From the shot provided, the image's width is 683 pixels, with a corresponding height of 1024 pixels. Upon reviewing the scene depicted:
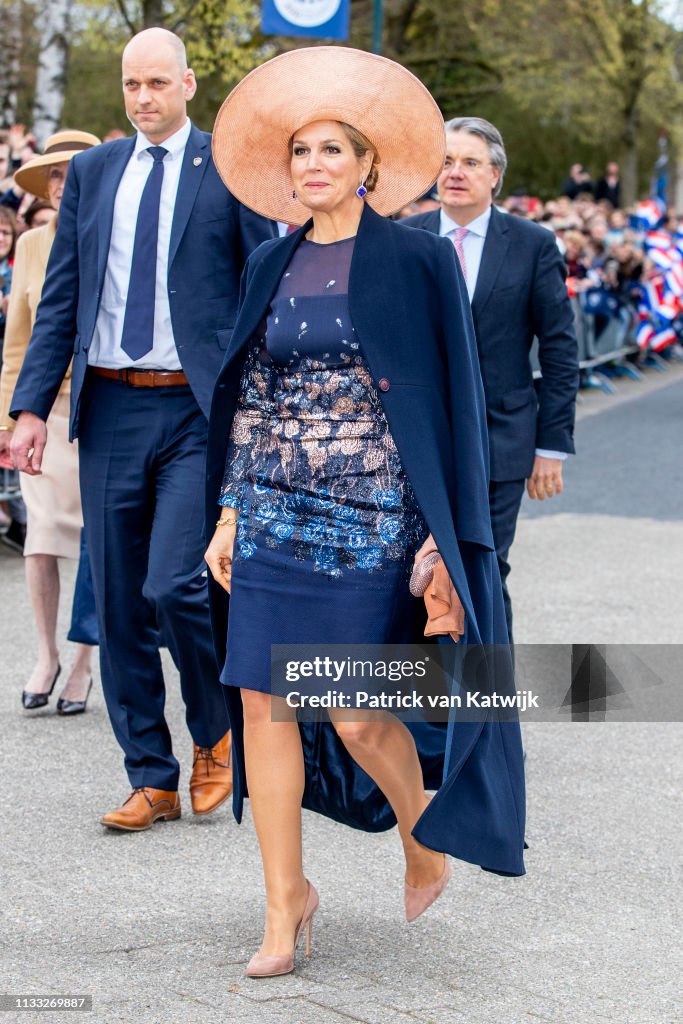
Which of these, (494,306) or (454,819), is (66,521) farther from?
(454,819)

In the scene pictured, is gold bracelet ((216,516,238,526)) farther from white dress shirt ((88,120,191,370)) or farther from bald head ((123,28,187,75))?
bald head ((123,28,187,75))

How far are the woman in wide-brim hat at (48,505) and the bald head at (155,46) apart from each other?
4.13ft

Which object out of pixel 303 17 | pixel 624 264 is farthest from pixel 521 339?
pixel 624 264

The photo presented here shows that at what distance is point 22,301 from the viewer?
6.30 meters

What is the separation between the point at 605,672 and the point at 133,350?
3132 millimetres

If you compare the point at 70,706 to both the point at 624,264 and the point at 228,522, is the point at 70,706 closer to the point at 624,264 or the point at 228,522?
the point at 228,522

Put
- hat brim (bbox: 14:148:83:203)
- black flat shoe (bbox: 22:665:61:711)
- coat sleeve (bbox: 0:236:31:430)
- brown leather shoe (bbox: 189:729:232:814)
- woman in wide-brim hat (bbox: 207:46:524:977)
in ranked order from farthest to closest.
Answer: hat brim (bbox: 14:148:83:203)
black flat shoe (bbox: 22:665:61:711)
coat sleeve (bbox: 0:236:31:430)
brown leather shoe (bbox: 189:729:232:814)
woman in wide-brim hat (bbox: 207:46:524:977)

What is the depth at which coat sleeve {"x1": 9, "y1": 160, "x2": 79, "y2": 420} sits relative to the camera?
197 inches

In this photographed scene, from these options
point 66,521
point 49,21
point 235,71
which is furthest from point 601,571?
point 235,71

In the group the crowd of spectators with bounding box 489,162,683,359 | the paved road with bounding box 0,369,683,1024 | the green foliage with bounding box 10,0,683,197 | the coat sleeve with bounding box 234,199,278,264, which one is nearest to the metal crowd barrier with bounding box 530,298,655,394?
the crowd of spectators with bounding box 489,162,683,359

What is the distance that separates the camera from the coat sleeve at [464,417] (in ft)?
12.8

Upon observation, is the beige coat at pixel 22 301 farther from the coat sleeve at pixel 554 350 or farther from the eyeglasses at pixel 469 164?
the coat sleeve at pixel 554 350

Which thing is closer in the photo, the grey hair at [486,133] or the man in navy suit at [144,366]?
the man in navy suit at [144,366]

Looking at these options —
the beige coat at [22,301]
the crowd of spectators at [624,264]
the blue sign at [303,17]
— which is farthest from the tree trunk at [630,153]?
the beige coat at [22,301]
